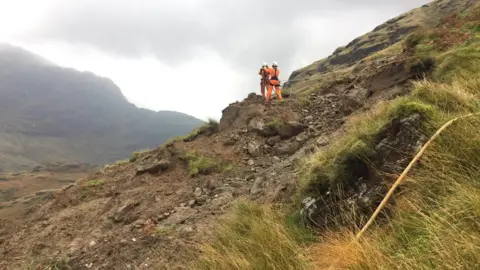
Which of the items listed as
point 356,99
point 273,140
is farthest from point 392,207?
point 356,99

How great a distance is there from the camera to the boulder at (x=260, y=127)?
13688mm

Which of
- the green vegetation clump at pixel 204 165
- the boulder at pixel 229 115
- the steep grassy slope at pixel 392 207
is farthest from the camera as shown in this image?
the boulder at pixel 229 115

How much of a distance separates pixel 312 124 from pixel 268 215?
323 inches

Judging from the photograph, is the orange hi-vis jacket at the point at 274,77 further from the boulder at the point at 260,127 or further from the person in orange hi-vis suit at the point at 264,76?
the boulder at the point at 260,127

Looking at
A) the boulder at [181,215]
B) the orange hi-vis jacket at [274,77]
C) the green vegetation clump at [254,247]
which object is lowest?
the boulder at [181,215]

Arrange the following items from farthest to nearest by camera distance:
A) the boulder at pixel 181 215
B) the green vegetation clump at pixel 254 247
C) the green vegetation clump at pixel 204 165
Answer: the green vegetation clump at pixel 204 165, the boulder at pixel 181 215, the green vegetation clump at pixel 254 247

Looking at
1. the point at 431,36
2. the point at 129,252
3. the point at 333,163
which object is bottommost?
the point at 129,252

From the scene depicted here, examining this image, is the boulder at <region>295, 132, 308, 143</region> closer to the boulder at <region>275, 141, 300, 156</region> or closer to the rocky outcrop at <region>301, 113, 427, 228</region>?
the boulder at <region>275, 141, 300, 156</region>

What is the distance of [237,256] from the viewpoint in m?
4.68

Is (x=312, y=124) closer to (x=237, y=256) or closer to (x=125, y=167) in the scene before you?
(x=125, y=167)

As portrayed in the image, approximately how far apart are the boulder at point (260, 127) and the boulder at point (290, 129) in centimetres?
37

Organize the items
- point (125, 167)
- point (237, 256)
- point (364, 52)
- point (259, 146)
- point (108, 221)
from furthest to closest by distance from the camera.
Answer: point (364, 52)
point (125, 167)
point (259, 146)
point (108, 221)
point (237, 256)

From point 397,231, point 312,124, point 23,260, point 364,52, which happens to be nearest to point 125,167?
point 23,260

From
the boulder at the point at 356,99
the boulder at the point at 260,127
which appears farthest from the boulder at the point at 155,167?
the boulder at the point at 356,99
